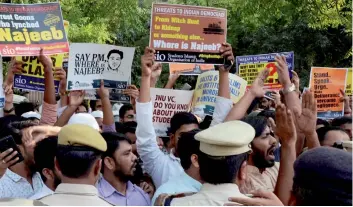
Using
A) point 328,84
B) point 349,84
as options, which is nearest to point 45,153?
point 328,84

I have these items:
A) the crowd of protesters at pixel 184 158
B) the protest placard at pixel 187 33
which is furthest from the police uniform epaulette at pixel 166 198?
the protest placard at pixel 187 33

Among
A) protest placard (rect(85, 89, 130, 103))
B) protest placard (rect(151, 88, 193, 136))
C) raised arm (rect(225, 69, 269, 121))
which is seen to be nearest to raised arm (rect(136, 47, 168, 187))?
raised arm (rect(225, 69, 269, 121))

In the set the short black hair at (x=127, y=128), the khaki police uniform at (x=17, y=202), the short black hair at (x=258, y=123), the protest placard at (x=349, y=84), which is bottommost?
the protest placard at (x=349, y=84)

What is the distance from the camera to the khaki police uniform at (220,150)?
10.4ft

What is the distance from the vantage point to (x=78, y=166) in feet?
10.7

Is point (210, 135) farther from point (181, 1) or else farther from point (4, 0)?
point (181, 1)

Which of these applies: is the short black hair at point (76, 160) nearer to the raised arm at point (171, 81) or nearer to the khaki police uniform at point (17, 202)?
the khaki police uniform at point (17, 202)

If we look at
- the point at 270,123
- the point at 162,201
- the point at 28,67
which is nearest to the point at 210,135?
the point at 162,201

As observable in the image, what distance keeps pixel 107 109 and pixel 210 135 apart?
283 cm

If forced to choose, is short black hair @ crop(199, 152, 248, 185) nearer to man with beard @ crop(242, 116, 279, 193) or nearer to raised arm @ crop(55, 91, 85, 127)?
man with beard @ crop(242, 116, 279, 193)

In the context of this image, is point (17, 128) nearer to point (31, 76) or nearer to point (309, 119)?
point (309, 119)

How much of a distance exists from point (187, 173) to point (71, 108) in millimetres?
2308

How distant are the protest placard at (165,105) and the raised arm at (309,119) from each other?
6.58ft

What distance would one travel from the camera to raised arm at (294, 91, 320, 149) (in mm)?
4328
